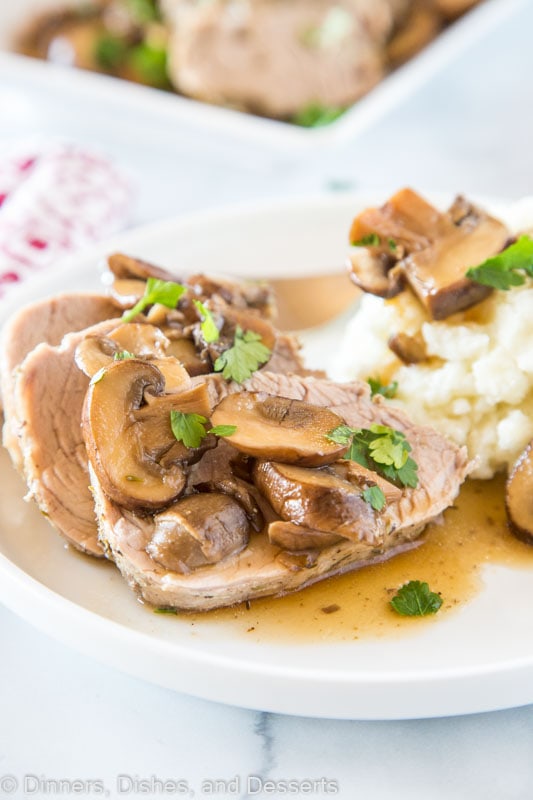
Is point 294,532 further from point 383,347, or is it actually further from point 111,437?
point 383,347

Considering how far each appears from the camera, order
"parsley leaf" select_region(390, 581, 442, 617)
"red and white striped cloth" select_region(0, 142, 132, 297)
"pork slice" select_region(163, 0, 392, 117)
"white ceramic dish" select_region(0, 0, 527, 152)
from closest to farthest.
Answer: "parsley leaf" select_region(390, 581, 442, 617) < "red and white striped cloth" select_region(0, 142, 132, 297) < "white ceramic dish" select_region(0, 0, 527, 152) < "pork slice" select_region(163, 0, 392, 117)

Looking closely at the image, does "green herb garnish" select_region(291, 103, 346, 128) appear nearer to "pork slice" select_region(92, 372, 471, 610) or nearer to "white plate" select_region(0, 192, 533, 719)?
"pork slice" select_region(92, 372, 471, 610)

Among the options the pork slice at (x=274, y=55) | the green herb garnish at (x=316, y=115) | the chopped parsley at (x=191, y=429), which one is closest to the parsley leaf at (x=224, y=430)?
the chopped parsley at (x=191, y=429)

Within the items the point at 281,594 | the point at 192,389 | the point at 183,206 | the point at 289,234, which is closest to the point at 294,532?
the point at 281,594

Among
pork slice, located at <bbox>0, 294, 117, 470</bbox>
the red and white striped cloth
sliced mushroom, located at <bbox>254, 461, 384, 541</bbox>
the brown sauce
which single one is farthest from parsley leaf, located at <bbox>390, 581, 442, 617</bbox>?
the red and white striped cloth

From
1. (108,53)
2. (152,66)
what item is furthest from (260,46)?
(108,53)

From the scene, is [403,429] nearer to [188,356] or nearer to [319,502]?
[319,502]
